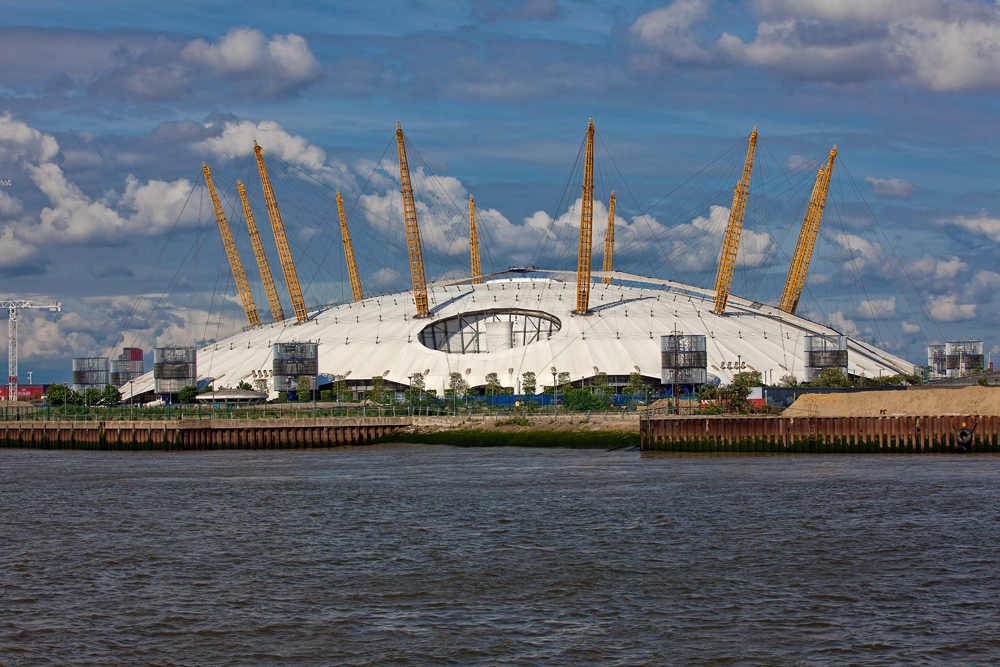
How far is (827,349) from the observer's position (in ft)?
371

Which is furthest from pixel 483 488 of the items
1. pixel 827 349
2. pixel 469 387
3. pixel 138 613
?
pixel 827 349

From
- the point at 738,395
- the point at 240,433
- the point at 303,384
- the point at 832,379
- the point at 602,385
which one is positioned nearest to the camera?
the point at 738,395

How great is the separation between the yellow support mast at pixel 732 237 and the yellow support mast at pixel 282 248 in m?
57.4

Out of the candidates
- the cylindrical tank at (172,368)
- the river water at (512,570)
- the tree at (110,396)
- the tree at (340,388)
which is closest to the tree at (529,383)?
the tree at (340,388)

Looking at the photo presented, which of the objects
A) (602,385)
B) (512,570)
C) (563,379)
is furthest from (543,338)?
(512,570)

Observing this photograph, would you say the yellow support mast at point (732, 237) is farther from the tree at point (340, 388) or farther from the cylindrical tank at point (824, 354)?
the tree at point (340, 388)

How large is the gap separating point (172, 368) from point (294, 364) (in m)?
17.2

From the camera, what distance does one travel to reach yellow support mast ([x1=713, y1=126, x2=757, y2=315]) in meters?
134

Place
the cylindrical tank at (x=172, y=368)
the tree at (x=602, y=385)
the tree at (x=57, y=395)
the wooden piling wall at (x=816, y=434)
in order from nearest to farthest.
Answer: the wooden piling wall at (x=816, y=434)
the tree at (x=602, y=385)
the cylindrical tank at (x=172, y=368)
the tree at (x=57, y=395)

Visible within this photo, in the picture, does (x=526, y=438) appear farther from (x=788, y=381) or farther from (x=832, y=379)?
(x=832, y=379)

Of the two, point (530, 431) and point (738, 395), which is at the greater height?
point (738, 395)

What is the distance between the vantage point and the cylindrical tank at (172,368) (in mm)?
120062

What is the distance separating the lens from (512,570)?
30.2 metres

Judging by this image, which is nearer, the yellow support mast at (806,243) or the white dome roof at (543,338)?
the white dome roof at (543,338)
